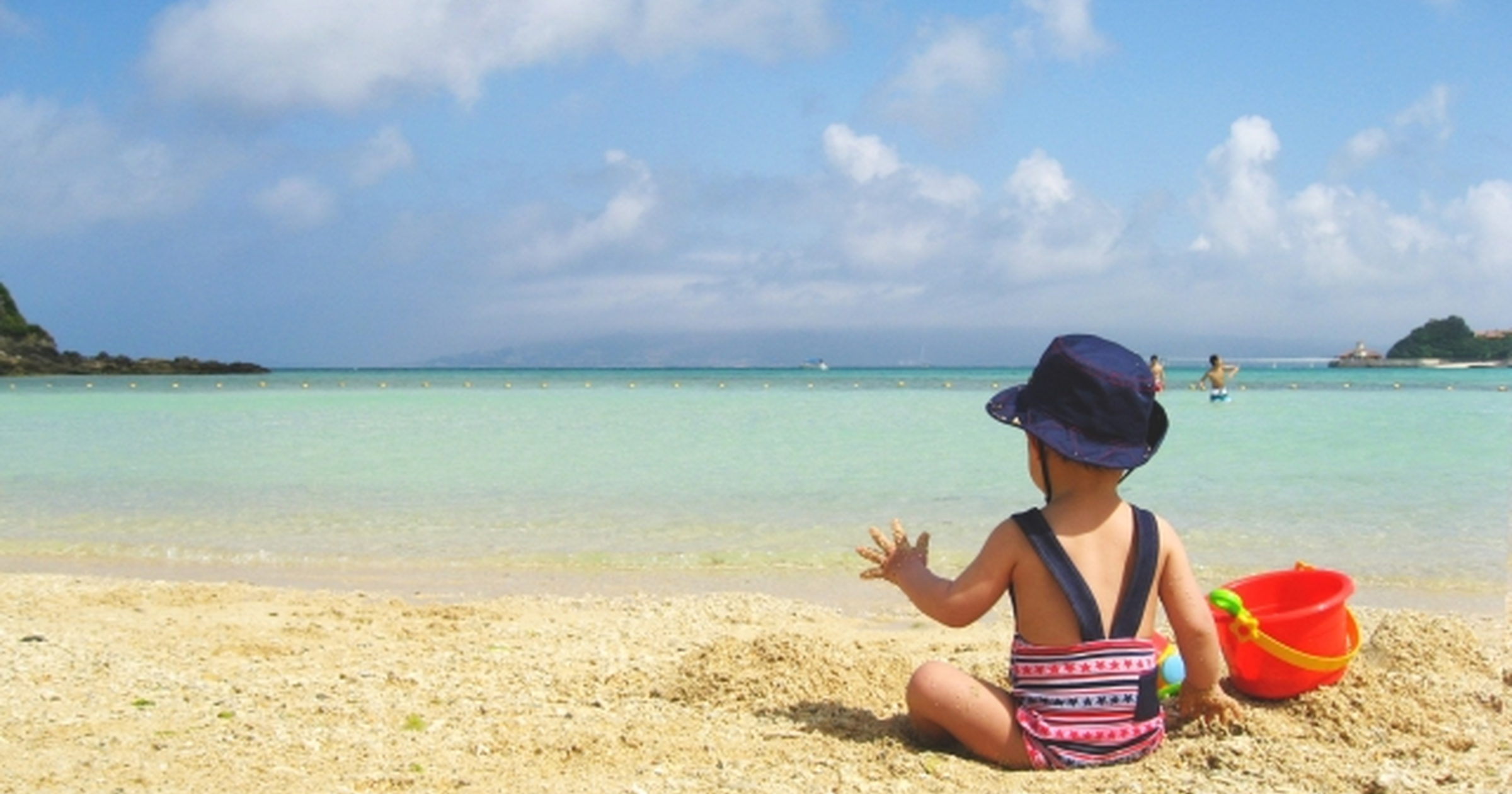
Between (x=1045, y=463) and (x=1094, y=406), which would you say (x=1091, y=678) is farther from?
(x=1094, y=406)

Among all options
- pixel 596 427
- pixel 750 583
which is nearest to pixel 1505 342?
pixel 596 427

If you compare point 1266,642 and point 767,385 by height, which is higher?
point 767,385

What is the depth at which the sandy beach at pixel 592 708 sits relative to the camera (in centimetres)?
318

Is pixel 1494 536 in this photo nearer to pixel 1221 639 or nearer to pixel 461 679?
pixel 1221 639

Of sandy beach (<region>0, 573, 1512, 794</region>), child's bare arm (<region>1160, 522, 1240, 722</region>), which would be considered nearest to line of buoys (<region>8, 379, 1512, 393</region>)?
A: sandy beach (<region>0, 573, 1512, 794</region>)

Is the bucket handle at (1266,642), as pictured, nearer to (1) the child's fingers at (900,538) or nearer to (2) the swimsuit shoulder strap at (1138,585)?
(2) the swimsuit shoulder strap at (1138,585)

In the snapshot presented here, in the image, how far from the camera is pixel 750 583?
6.96 meters

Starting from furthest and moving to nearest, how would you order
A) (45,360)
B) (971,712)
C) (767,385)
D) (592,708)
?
(45,360) < (767,385) < (592,708) < (971,712)

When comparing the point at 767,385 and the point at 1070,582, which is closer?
the point at 1070,582

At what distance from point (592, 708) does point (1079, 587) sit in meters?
1.84

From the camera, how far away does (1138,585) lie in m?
3.21

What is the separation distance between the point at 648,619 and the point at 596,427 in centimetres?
1394

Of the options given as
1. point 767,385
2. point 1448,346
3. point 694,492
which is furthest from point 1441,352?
point 694,492

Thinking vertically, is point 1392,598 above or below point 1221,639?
below
